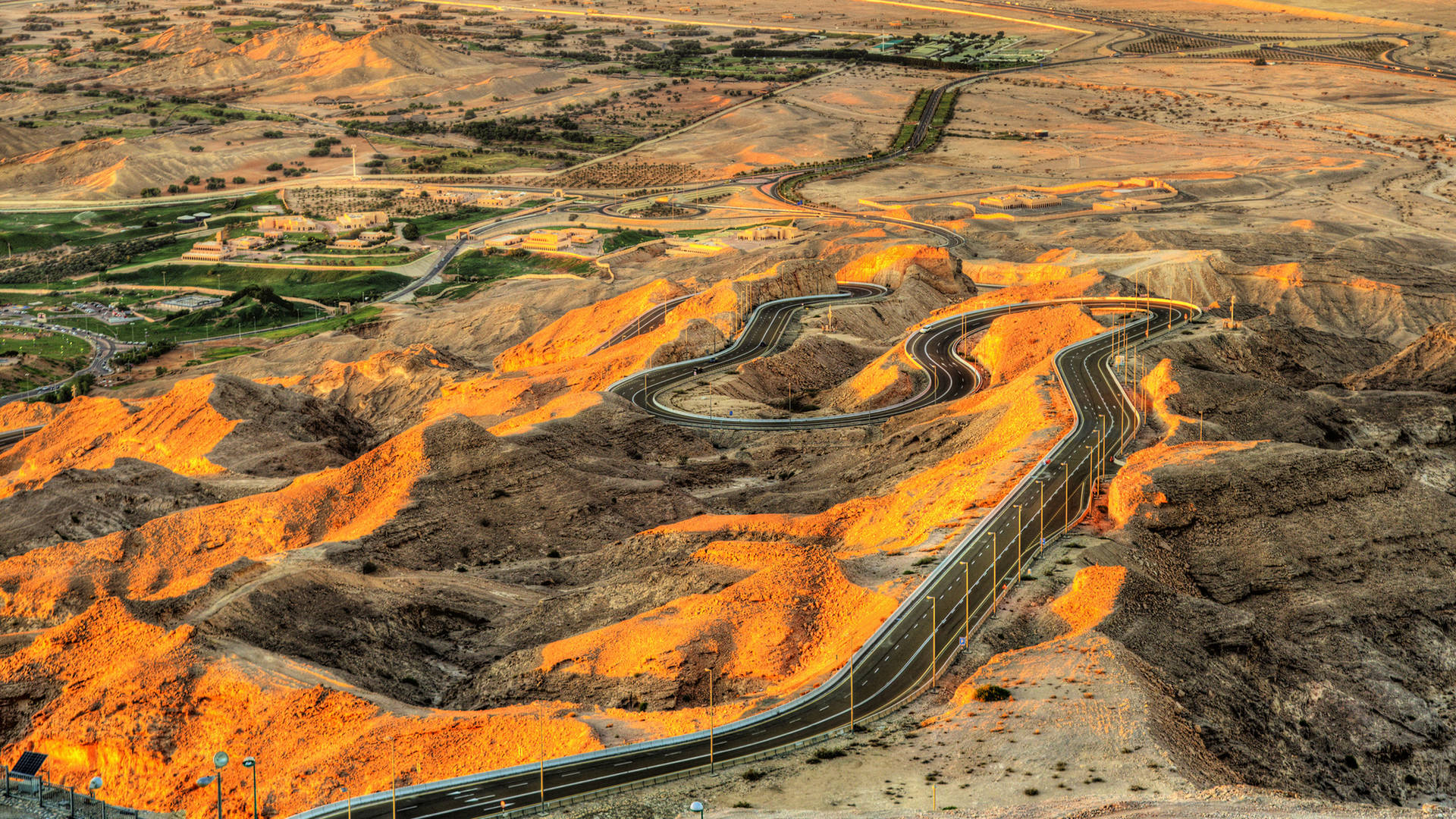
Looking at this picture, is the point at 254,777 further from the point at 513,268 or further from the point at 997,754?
the point at 513,268

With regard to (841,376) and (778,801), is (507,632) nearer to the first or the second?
(778,801)

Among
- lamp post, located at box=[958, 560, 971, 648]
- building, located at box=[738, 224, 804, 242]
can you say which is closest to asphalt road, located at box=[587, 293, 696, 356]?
building, located at box=[738, 224, 804, 242]

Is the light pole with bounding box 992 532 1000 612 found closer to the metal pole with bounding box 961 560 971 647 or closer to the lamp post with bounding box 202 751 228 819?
the metal pole with bounding box 961 560 971 647

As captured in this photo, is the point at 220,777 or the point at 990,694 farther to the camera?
the point at 990,694

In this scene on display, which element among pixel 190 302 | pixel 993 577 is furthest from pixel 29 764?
pixel 190 302

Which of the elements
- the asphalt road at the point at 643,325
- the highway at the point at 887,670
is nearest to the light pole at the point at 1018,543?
the highway at the point at 887,670

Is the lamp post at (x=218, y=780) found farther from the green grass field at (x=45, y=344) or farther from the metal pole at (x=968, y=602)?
the green grass field at (x=45, y=344)
